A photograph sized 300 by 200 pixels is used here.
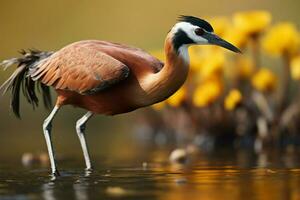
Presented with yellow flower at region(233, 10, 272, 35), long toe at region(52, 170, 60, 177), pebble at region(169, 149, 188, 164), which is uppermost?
yellow flower at region(233, 10, 272, 35)

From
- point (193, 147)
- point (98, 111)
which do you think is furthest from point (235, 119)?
point (98, 111)

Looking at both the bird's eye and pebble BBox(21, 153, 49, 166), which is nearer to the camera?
the bird's eye

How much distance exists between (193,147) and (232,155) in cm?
148

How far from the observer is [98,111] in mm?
11523

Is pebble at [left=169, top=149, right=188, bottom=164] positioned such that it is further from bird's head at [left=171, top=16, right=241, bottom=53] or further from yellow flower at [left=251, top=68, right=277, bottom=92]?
yellow flower at [left=251, top=68, right=277, bottom=92]

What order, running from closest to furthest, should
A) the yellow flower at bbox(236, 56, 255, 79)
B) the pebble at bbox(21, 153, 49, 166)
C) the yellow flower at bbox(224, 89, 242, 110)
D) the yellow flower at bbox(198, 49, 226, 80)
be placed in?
the pebble at bbox(21, 153, 49, 166) < the yellow flower at bbox(224, 89, 242, 110) < the yellow flower at bbox(198, 49, 226, 80) < the yellow flower at bbox(236, 56, 255, 79)

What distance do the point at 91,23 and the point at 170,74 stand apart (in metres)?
17.4

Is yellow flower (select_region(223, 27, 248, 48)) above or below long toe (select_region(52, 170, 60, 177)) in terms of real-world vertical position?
above

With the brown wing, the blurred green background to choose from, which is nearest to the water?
the brown wing

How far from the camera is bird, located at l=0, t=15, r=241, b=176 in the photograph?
35.5 feet

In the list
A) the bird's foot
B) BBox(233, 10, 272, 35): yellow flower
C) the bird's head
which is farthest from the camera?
BBox(233, 10, 272, 35): yellow flower

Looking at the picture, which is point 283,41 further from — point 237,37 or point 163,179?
point 163,179

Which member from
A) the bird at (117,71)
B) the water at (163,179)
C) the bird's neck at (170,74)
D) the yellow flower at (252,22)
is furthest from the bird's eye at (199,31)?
the yellow flower at (252,22)

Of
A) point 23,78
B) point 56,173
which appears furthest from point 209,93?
point 56,173
